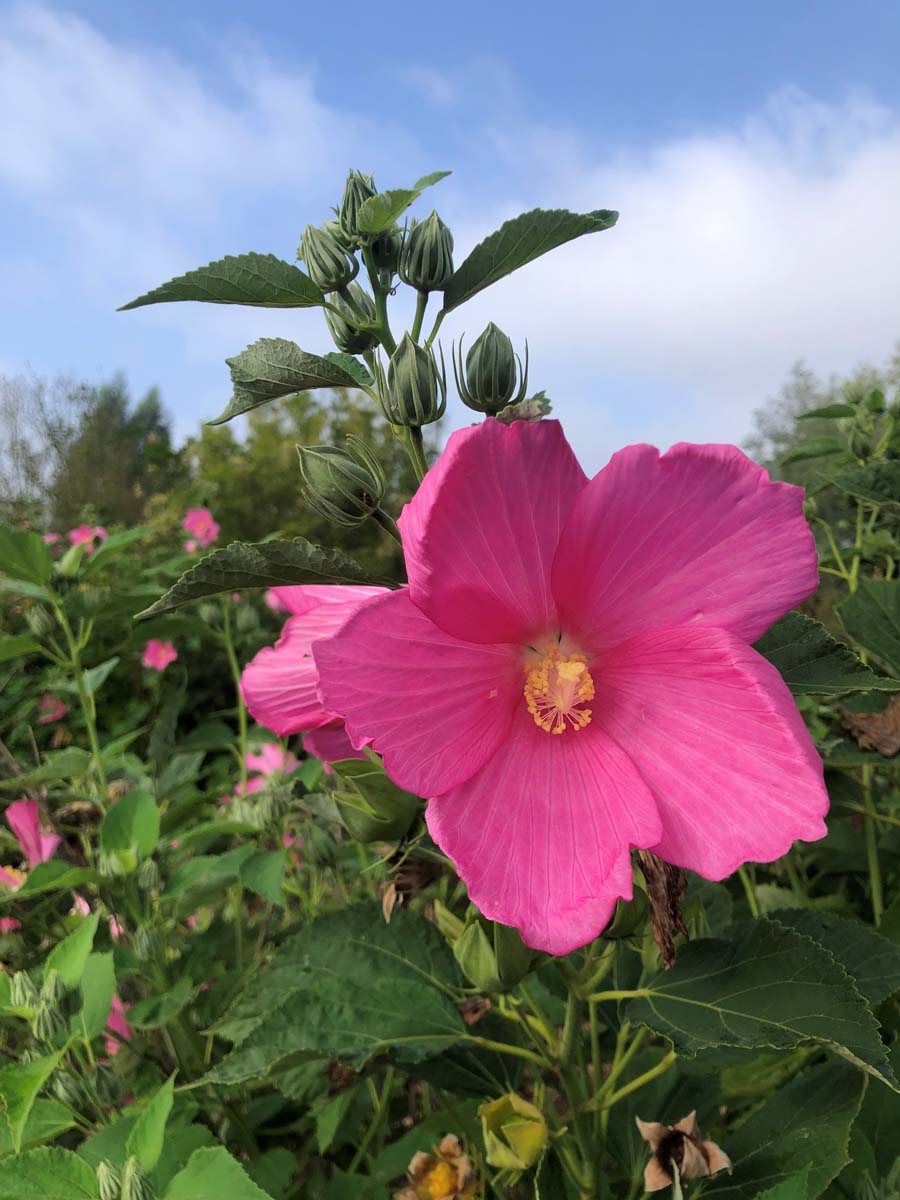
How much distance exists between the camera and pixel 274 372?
2.78ft

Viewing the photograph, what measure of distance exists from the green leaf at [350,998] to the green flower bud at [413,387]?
71cm

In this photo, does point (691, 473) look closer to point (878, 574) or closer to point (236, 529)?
point (878, 574)

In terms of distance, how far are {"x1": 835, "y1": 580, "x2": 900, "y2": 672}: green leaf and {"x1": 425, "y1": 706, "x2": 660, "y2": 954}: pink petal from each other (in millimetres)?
676

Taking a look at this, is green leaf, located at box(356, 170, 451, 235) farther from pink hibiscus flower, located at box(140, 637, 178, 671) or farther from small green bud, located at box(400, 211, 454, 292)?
pink hibiscus flower, located at box(140, 637, 178, 671)

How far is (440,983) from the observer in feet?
3.64

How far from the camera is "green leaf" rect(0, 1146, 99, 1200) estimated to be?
83 centimetres

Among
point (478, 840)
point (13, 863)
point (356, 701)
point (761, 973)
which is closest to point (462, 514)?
point (356, 701)

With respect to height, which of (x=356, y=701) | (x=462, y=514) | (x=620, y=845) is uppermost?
(x=462, y=514)

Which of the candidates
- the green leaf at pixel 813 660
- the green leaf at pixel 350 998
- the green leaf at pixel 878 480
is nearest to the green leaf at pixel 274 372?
the green leaf at pixel 813 660

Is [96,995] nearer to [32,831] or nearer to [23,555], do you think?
[32,831]

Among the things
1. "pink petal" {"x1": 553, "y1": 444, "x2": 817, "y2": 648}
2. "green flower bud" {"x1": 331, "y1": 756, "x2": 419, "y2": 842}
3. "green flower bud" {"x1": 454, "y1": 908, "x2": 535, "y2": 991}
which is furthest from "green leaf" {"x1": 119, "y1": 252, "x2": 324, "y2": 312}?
"green flower bud" {"x1": 454, "y1": 908, "x2": 535, "y2": 991}

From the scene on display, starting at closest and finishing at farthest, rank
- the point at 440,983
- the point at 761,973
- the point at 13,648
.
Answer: the point at 761,973, the point at 440,983, the point at 13,648

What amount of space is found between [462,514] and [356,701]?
0.60ft

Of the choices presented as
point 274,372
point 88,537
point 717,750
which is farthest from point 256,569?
point 88,537
